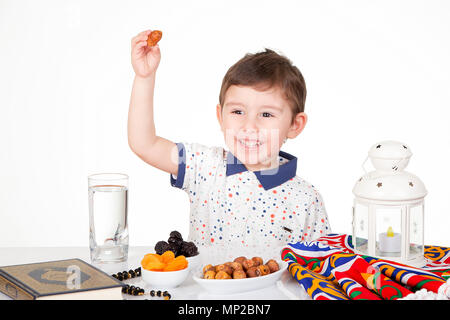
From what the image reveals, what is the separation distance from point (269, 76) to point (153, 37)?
40cm

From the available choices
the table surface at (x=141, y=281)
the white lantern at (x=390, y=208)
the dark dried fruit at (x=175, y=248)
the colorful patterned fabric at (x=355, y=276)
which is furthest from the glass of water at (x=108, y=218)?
the white lantern at (x=390, y=208)

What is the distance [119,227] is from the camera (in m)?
1.23

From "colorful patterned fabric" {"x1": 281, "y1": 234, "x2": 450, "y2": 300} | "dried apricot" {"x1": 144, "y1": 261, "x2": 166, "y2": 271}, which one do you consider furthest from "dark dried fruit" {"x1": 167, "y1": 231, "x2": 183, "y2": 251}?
"colorful patterned fabric" {"x1": 281, "y1": 234, "x2": 450, "y2": 300}

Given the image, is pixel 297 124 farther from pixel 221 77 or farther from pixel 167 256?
pixel 221 77

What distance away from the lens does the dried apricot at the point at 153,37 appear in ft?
4.67

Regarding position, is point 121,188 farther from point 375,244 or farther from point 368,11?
point 368,11

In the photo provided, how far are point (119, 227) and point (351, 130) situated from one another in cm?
241

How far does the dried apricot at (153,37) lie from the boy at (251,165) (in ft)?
0.82

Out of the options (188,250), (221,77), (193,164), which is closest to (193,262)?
(188,250)

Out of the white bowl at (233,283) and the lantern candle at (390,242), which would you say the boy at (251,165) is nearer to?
the lantern candle at (390,242)

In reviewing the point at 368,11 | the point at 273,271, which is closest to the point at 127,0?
the point at 368,11

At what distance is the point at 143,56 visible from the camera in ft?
4.93

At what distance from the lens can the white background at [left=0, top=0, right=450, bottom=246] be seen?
3.39 meters

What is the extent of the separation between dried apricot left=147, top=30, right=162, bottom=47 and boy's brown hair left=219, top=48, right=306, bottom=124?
1.08ft
